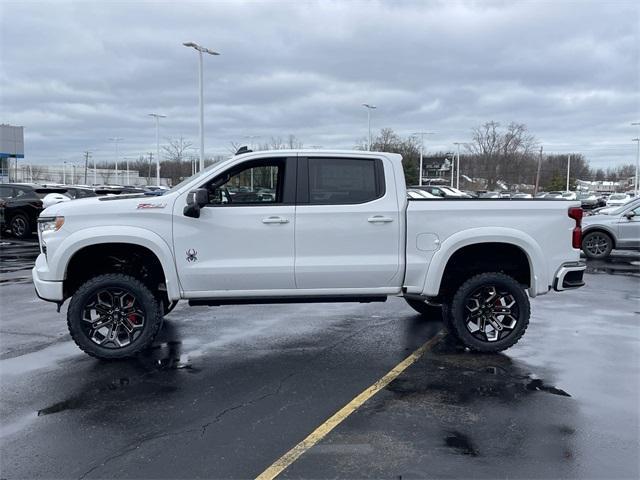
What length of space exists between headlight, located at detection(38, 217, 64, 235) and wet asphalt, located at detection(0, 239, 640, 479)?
1.34 meters

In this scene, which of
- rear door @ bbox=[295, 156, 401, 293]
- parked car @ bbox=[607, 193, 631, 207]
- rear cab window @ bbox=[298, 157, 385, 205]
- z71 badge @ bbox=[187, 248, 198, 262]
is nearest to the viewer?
z71 badge @ bbox=[187, 248, 198, 262]

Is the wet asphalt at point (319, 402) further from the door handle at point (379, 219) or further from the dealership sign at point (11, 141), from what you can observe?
the dealership sign at point (11, 141)

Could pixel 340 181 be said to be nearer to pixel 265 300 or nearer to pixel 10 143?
pixel 265 300

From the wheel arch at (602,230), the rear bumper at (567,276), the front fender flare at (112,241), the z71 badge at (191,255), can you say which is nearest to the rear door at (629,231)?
the wheel arch at (602,230)

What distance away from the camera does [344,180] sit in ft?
20.9

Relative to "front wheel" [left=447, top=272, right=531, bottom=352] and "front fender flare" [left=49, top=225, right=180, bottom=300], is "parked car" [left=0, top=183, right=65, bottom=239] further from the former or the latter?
"front wheel" [left=447, top=272, right=531, bottom=352]

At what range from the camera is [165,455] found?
396 cm

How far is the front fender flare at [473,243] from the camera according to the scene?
20.4ft

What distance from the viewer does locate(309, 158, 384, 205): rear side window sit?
627 centimetres

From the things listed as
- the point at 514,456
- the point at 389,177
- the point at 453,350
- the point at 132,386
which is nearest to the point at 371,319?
the point at 453,350

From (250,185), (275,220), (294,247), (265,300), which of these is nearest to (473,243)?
(294,247)

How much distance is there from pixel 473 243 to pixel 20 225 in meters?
17.5

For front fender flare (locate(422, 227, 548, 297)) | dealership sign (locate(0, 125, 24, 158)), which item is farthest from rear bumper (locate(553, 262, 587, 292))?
dealership sign (locate(0, 125, 24, 158))

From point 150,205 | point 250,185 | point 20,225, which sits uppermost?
point 250,185
